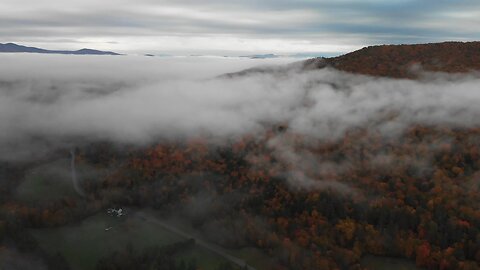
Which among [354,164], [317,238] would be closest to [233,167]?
[354,164]

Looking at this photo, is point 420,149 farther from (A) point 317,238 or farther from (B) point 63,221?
(B) point 63,221

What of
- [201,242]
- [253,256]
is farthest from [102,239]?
[253,256]

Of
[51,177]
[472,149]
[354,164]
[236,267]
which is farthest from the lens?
[51,177]

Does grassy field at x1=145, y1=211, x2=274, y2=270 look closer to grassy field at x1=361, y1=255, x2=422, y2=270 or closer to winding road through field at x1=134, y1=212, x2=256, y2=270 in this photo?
winding road through field at x1=134, y1=212, x2=256, y2=270

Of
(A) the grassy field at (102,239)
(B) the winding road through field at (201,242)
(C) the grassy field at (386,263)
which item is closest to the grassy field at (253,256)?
(B) the winding road through field at (201,242)

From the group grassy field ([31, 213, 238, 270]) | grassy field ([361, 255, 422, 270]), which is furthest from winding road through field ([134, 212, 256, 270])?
grassy field ([361, 255, 422, 270])

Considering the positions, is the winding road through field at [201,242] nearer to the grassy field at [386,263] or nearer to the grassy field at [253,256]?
the grassy field at [253,256]

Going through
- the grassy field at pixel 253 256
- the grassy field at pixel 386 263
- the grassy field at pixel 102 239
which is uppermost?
the grassy field at pixel 386 263
